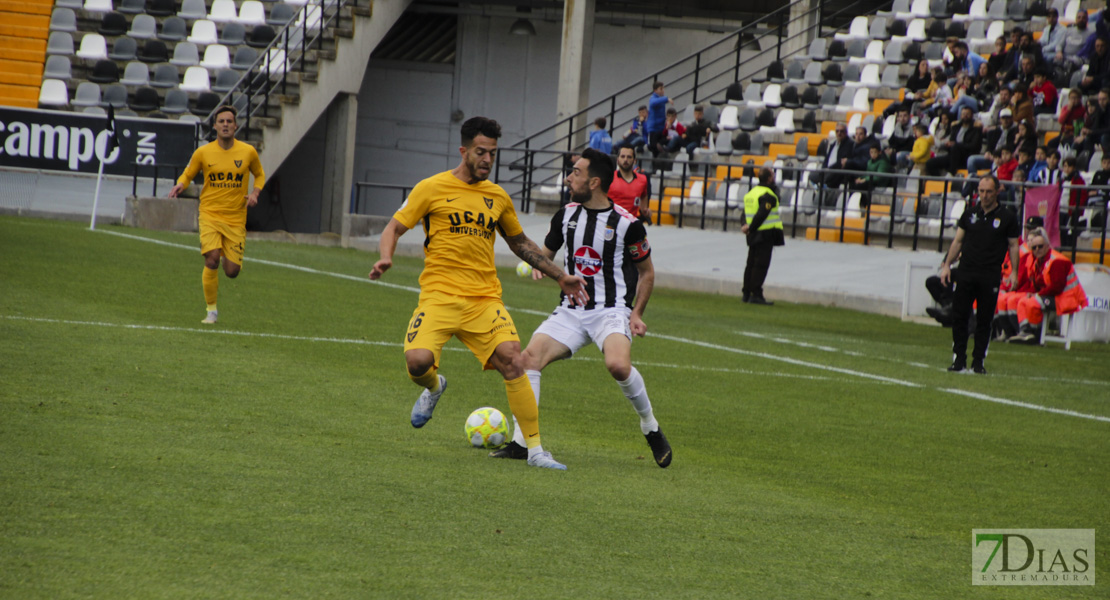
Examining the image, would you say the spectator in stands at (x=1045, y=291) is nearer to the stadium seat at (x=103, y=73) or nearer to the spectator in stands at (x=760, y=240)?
the spectator in stands at (x=760, y=240)

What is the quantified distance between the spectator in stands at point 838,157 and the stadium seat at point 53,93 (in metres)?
17.6

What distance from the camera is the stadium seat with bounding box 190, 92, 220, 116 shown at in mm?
30031

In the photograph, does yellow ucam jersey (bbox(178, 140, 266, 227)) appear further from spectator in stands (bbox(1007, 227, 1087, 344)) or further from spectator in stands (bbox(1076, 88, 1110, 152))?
spectator in stands (bbox(1076, 88, 1110, 152))

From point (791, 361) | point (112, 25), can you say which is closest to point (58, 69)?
point (112, 25)

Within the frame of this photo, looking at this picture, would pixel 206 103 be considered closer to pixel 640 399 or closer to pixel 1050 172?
pixel 1050 172

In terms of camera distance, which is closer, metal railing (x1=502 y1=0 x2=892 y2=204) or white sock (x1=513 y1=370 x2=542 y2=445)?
white sock (x1=513 y1=370 x2=542 y2=445)

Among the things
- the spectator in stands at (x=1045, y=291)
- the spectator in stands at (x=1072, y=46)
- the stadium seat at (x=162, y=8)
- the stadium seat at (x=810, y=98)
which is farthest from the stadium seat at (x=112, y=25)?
the spectator in stands at (x=1045, y=291)

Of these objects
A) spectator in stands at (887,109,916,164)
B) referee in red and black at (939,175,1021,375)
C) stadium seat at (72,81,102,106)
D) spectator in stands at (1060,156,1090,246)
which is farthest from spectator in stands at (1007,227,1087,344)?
stadium seat at (72,81,102,106)

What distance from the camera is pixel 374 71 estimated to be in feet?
118

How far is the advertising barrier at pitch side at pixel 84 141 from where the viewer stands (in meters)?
25.9

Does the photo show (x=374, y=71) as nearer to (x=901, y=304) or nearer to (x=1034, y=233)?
(x=901, y=304)

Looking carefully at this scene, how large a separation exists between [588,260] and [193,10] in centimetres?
2790

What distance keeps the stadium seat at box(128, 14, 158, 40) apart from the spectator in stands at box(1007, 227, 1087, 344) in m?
23.1

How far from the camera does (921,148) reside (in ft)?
77.2
